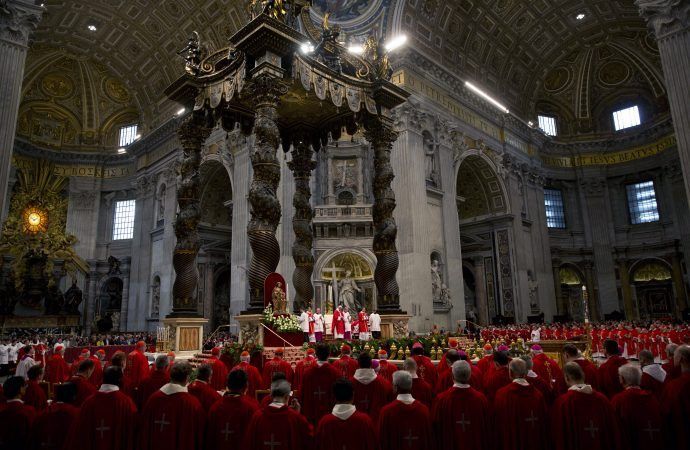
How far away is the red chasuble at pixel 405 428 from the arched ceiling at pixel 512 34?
17.9 meters

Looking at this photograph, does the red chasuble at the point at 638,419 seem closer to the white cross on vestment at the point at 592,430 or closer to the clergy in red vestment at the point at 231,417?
the white cross on vestment at the point at 592,430

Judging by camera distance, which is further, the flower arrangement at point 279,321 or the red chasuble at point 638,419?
the flower arrangement at point 279,321

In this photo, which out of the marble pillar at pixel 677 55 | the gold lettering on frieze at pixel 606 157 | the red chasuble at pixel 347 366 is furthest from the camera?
the gold lettering on frieze at pixel 606 157

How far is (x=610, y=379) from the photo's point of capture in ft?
15.3

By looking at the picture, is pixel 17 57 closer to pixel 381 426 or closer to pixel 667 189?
pixel 381 426

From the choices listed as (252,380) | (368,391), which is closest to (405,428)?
(368,391)

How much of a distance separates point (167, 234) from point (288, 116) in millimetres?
14218

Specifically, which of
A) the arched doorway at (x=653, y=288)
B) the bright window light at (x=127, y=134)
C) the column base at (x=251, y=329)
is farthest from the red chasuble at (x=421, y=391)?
the bright window light at (x=127, y=134)

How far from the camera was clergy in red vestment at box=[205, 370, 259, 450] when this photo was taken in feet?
10.3

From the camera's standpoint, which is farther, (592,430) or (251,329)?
(251,329)

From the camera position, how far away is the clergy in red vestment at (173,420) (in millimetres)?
3107

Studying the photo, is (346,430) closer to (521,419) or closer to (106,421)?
(521,419)

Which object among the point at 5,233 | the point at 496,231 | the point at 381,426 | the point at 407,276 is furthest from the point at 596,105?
the point at 5,233

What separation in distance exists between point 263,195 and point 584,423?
17.7ft
